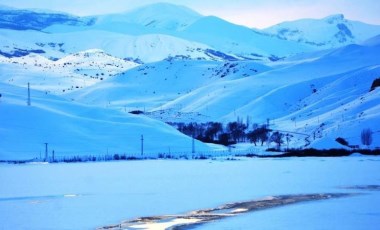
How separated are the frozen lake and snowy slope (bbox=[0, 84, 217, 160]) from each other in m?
26.0

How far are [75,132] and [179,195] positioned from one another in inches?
2109

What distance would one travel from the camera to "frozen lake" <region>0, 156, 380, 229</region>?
1014 inches

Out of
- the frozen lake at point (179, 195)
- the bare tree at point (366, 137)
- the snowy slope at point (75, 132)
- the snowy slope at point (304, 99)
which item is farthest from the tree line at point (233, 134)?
the frozen lake at point (179, 195)

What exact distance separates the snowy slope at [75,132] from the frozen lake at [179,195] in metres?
26.0

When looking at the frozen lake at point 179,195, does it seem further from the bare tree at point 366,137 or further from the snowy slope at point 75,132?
the bare tree at point 366,137

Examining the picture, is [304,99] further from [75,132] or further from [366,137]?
[75,132]

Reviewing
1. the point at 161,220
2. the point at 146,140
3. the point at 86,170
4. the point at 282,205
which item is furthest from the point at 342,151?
the point at 161,220

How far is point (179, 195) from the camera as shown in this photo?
3375cm

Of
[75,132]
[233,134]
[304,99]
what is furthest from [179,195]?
[304,99]

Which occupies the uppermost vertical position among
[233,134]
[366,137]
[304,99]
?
[304,99]

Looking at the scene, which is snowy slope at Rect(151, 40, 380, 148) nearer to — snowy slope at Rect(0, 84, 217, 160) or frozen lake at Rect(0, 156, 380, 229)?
snowy slope at Rect(0, 84, 217, 160)

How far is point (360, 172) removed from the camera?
46.6 m

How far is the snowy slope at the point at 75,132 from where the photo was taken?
7794 centimetres

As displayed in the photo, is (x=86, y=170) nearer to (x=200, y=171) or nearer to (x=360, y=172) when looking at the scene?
(x=200, y=171)
